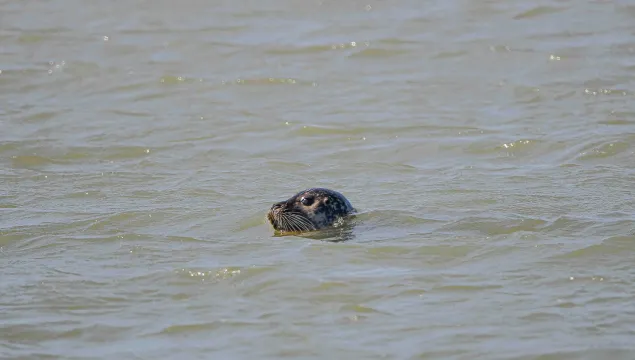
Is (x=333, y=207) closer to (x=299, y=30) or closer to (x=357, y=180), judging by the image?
(x=357, y=180)

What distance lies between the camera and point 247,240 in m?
7.42

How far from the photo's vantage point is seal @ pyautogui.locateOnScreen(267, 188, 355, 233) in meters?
7.46

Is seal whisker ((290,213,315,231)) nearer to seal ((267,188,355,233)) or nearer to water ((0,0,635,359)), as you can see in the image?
seal ((267,188,355,233))

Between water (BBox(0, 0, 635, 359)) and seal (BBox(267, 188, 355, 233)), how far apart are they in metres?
0.14

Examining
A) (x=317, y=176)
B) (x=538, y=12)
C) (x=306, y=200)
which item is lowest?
(x=317, y=176)

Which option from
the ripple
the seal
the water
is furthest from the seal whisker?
the ripple

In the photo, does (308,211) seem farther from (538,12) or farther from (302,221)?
(538,12)

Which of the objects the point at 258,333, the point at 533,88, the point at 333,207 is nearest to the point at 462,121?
the point at 533,88

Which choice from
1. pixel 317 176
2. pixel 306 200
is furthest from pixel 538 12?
pixel 306 200

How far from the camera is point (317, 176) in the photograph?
9.02 meters

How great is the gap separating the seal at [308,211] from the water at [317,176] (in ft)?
0.46

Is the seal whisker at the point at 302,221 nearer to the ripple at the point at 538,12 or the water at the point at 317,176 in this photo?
the water at the point at 317,176

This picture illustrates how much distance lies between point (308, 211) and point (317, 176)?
4.84 ft

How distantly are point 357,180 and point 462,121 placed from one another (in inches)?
68.6
